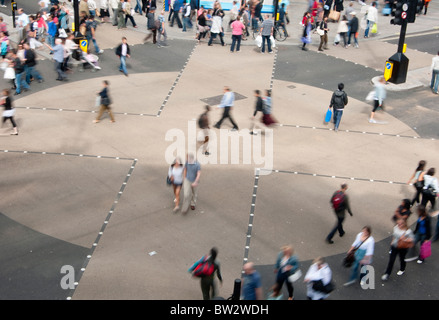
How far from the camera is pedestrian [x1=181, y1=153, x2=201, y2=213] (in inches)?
542

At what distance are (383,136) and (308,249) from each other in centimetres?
707

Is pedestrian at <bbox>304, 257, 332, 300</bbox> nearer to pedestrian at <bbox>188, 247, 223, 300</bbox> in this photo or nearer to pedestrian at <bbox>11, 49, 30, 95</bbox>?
pedestrian at <bbox>188, 247, 223, 300</bbox>

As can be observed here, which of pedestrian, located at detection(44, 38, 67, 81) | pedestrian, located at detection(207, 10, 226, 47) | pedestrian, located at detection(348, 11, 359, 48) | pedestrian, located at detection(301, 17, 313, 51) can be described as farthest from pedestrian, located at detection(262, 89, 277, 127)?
pedestrian, located at detection(348, 11, 359, 48)

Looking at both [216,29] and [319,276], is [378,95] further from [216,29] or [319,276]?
[319,276]

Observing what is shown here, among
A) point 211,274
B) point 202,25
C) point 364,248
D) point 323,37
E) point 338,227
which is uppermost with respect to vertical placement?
point 202,25

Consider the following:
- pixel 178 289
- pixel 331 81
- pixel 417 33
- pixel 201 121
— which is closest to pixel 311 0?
pixel 417 33

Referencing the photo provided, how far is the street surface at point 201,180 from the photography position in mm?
12008

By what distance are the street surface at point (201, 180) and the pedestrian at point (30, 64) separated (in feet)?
1.27

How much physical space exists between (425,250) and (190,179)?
5.29 m

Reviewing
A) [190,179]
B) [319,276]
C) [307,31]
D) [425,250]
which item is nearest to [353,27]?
[307,31]

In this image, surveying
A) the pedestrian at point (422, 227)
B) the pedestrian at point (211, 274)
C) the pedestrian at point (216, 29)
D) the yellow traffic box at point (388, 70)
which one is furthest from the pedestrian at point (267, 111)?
the pedestrian at point (216, 29)

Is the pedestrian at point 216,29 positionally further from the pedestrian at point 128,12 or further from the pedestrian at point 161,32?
the pedestrian at point 128,12

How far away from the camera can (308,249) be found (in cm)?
1298

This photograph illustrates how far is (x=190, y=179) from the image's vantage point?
13.9 m
